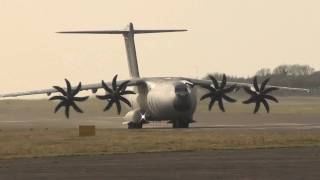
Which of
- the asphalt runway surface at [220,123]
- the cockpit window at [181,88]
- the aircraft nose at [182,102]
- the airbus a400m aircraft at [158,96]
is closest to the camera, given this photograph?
the aircraft nose at [182,102]

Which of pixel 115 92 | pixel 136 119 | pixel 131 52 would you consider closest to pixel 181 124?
pixel 136 119

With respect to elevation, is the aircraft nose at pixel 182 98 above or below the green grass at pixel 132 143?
above

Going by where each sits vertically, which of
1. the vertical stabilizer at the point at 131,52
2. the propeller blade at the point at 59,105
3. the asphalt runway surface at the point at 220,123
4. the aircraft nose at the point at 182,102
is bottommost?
the asphalt runway surface at the point at 220,123

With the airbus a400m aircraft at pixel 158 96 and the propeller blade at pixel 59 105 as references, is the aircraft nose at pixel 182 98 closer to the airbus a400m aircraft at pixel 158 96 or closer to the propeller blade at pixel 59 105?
the airbus a400m aircraft at pixel 158 96

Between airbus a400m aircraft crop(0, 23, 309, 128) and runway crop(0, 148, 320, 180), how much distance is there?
74.9 ft

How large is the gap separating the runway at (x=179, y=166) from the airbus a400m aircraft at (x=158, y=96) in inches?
898

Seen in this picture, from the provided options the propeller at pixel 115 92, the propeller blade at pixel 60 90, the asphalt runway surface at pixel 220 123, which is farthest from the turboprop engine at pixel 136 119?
the propeller blade at pixel 60 90

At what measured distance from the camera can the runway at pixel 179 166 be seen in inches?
789

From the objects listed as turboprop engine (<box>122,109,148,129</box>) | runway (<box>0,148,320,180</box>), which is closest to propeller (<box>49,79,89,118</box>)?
turboprop engine (<box>122,109,148,129</box>)

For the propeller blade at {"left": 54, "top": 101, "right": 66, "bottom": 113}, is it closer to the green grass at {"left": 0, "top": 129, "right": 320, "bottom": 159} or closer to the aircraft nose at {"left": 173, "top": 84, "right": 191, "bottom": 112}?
the aircraft nose at {"left": 173, "top": 84, "right": 191, "bottom": 112}

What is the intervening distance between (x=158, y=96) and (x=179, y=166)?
97.3ft

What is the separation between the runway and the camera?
20031mm

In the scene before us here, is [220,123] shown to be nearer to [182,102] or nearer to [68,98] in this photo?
[182,102]

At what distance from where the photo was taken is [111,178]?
1953cm
